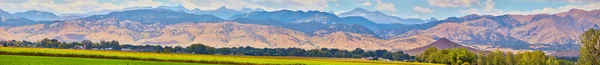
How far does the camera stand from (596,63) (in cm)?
10931

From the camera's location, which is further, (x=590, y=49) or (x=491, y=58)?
(x=491, y=58)

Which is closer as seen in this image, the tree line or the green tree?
the green tree

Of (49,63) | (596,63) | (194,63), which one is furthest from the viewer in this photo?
(596,63)

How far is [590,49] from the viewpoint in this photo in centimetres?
11094

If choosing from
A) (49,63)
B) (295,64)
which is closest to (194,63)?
(295,64)

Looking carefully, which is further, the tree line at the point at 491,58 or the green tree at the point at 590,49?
the tree line at the point at 491,58

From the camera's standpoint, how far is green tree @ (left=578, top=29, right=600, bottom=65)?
110 meters

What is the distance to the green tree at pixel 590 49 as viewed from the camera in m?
110

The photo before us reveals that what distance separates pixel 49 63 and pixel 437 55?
379 feet

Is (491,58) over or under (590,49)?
under

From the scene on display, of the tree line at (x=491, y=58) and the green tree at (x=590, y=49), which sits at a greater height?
the green tree at (x=590, y=49)

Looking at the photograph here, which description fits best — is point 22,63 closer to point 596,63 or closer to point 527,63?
point 596,63

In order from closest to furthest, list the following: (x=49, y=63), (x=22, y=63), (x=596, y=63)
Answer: (x=22, y=63)
(x=49, y=63)
(x=596, y=63)

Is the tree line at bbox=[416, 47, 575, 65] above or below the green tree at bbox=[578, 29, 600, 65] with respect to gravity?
below
